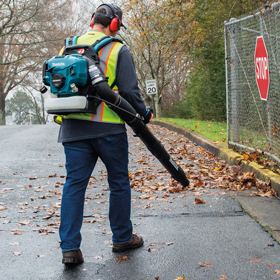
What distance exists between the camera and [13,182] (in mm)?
6855

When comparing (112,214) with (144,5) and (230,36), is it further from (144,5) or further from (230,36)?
(144,5)

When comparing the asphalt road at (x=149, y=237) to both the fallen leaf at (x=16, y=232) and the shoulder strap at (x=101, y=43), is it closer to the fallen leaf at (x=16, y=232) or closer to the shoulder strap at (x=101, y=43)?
the fallen leaf at (x=16, y=232)

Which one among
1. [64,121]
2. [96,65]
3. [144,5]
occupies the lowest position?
[64,121]

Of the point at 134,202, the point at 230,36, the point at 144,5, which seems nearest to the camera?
the point at 134,202

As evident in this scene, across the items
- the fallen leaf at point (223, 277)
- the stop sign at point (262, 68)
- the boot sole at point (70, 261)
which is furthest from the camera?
the stop sign at point (262, 68)

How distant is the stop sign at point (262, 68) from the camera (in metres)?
6.38

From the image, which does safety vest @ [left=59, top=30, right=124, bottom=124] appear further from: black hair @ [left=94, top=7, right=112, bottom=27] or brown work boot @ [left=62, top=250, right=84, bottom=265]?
brown work boot @ [left=62, top=250, right=84, bottom=265]

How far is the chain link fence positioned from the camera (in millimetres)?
6090

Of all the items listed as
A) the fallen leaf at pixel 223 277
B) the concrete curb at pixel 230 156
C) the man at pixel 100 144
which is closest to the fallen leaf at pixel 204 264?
the fallen leaf at pixel 223 277

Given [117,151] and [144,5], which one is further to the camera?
[144,5]

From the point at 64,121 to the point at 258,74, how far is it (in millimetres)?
4286

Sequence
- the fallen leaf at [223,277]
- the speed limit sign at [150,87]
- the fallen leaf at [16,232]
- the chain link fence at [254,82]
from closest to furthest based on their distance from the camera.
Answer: the fallen leaf at [223,277] < the fallen leaf at [16,232] < the chain link fence at [254,82] < the speed limit sign at [150,87]

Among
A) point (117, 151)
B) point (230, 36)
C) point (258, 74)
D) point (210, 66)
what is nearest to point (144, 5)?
point (210, 66)

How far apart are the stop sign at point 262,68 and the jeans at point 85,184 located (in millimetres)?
3717
